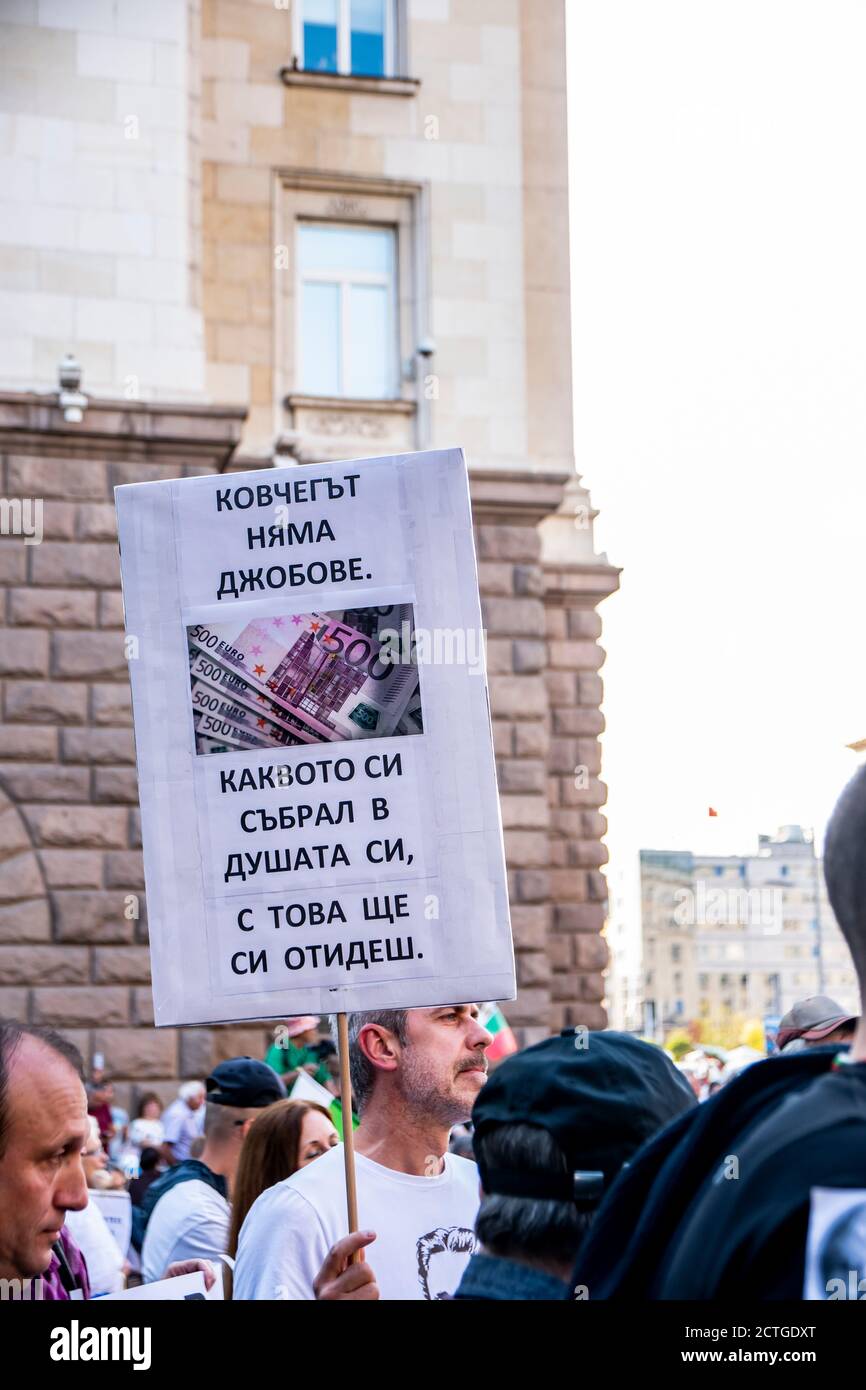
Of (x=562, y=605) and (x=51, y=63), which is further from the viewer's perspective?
(x=562, y=605)

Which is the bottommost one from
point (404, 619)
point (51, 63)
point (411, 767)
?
point (411, 767)

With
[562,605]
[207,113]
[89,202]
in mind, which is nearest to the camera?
[89,202]

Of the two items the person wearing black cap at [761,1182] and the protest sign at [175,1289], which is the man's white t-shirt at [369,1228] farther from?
the person wearing black cap at [761,1182]

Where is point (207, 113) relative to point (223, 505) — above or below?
above

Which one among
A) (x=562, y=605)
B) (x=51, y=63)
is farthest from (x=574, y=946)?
(x=51, y=63)

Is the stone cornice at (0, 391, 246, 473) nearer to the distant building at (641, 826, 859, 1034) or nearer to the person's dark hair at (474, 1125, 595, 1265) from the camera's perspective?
the distant building at (641, 826, 859, 1034)

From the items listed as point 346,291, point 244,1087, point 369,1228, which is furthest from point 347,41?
point 369,1228

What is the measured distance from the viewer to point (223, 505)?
11.2 ft

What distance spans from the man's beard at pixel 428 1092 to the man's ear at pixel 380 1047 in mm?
22

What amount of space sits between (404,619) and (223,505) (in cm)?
41

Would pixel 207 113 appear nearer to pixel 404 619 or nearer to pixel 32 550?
pixel 32 550

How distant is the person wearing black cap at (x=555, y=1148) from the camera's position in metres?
2.32

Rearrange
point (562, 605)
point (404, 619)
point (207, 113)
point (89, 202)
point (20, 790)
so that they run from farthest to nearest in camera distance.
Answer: point (562, 605)
point (207, 113)
point (89, 202)
point (20, 790)
point (404, 619)

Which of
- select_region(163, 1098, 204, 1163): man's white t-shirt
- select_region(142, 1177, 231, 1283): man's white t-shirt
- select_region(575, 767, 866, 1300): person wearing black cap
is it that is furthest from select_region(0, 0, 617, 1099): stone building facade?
select_region(575, 767, 866, 1300): person wearing black cap
